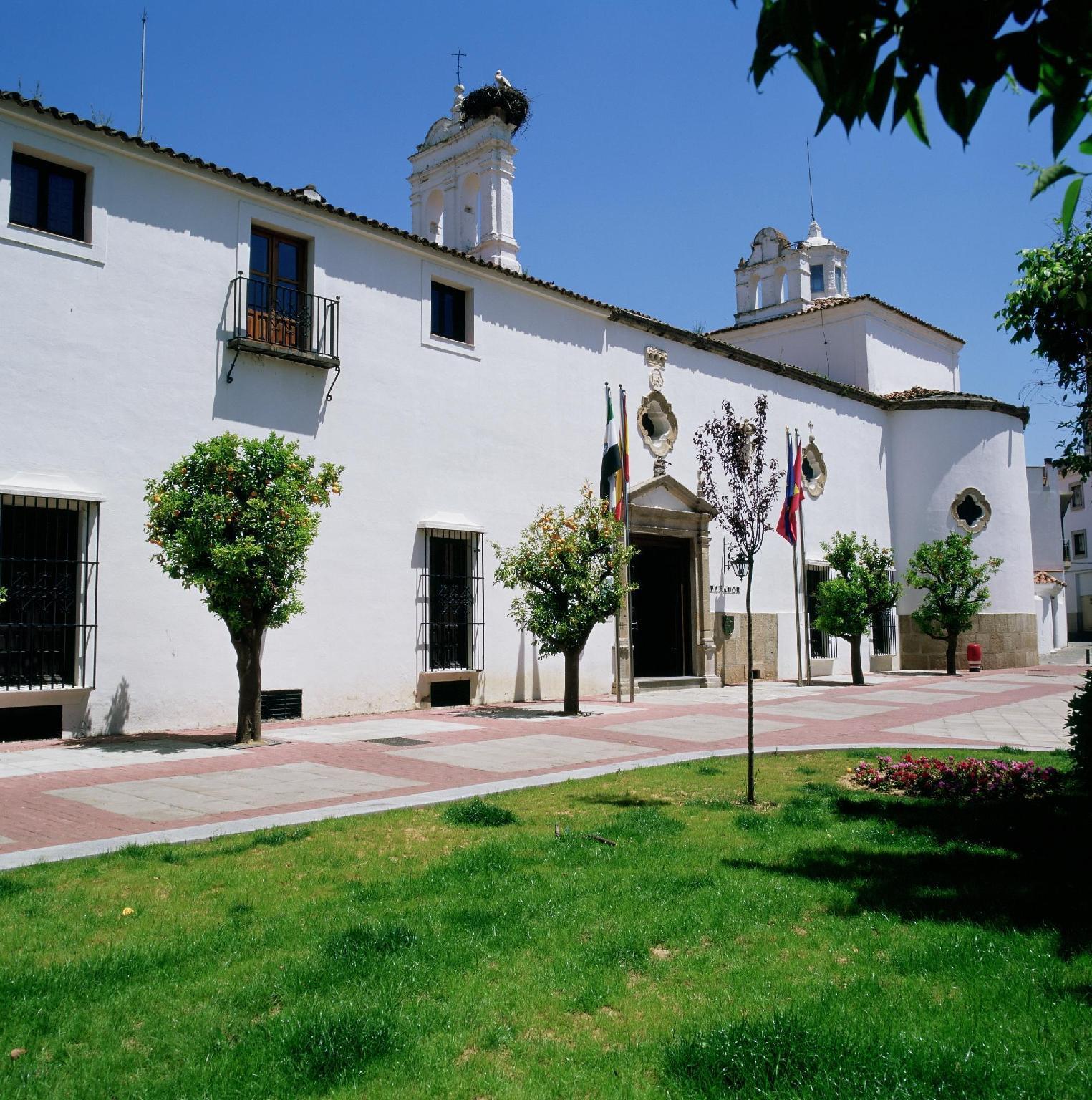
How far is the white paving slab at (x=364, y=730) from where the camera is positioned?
37.6 feet

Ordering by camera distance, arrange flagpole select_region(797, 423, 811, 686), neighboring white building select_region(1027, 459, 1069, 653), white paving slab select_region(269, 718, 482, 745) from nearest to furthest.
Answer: white paving slab select_region(269, 718, 482, 745)
flagpole select_region(797, 423, 811, 686)
neighboring white building select_region(1027, 459, 1069, 653)

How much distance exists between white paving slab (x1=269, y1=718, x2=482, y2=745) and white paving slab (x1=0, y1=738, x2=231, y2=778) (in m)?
1.12

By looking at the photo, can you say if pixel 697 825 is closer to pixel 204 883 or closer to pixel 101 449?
pixel 204 883

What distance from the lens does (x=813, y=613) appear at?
24359 millimetres

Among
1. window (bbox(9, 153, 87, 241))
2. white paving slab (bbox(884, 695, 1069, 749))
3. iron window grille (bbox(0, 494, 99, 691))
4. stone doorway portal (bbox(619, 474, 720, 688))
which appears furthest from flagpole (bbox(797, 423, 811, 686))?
window (bbox(9, 153, 87, 241))

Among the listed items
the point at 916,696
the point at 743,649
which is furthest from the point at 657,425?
the point at 916,696

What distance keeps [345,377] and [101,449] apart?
3.90 m

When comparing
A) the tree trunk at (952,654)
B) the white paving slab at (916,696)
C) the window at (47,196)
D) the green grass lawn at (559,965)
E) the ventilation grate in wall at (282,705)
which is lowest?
the green grass lawn at (559,965)

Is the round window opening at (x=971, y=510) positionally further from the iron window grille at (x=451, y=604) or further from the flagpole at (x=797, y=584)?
the iron window grille at (x=451, y=604)

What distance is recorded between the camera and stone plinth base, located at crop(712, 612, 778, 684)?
2127 centimetres

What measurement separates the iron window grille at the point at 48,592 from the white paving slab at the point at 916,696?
12361 mm

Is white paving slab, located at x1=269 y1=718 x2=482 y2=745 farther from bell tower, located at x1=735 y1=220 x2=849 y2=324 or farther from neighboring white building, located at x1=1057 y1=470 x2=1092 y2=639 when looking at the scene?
neighboring white building, located at x1=1057 y1=470 x2=1092 y2=639

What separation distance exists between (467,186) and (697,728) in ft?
44.7

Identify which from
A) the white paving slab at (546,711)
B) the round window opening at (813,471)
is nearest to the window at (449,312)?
the white paving slab at (546,711)
